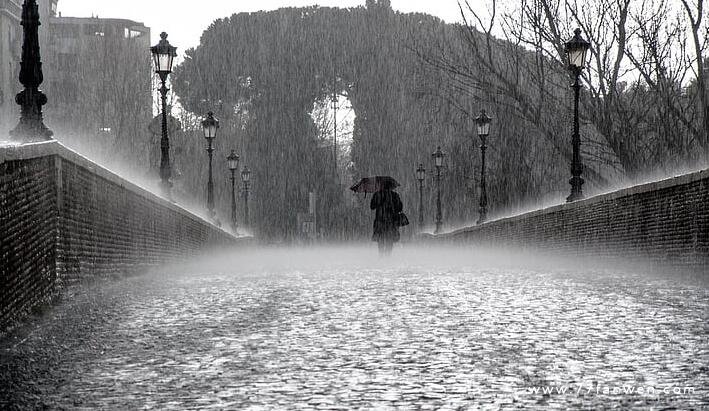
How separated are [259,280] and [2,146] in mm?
6193

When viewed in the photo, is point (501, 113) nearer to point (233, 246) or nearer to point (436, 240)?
point (436, 240)

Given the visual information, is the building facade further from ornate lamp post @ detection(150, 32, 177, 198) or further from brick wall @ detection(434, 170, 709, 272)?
brick wall @ detection(434, 170, 709, 272)

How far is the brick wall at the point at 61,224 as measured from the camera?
7320 millimetres

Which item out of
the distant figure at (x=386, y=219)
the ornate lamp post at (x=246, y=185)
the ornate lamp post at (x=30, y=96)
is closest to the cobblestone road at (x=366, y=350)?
the ornate lamp post at (x=30, y=96)

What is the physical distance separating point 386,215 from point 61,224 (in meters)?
13.3

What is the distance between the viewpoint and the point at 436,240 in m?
41.4

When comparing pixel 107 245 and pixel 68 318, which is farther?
pixel 107 245

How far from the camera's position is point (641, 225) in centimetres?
1455

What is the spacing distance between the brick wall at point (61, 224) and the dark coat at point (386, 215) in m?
7.05

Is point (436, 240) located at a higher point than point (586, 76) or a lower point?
lower

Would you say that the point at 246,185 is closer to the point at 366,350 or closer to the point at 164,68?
the point at 164,68

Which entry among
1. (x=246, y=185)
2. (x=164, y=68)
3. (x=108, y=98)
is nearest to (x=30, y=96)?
(x=164, y=68)

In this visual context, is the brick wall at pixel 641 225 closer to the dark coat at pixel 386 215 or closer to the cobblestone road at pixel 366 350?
the cobblestone road at pixel 366 350

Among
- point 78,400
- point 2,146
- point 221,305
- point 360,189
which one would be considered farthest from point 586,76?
point 78,400
